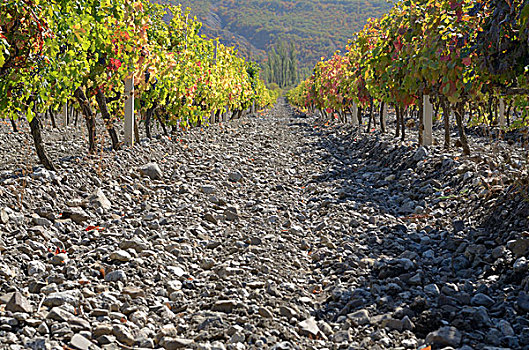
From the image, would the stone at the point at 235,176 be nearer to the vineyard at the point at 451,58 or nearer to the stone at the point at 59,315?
the vineyard at the point at 451,58

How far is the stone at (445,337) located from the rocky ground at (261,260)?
13 millimetres

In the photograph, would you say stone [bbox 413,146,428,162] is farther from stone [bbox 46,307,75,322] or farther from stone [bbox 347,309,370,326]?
stone [bbox 46,307,75,322]

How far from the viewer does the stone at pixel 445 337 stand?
296 centimetres

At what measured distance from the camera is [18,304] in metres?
3.13

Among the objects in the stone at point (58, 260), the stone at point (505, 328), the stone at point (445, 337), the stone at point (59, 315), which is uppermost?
the stone at point (58, 260)

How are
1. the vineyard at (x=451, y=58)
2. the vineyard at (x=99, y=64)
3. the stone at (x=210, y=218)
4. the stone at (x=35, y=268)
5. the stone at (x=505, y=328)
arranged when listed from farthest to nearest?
the stone at (x=210, y=218), the vineyard at (x=99, y=64), the vineyard at (x=451, y=58), the stone at (x=35, y=268), the stone at (x=505, y=328)

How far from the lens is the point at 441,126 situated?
759 inches

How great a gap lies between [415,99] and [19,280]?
9.35 metres

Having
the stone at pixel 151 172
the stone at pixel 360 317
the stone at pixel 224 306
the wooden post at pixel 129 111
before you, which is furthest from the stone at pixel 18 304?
the wooden post at pixel 129 111

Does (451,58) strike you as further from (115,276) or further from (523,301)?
(115,276)

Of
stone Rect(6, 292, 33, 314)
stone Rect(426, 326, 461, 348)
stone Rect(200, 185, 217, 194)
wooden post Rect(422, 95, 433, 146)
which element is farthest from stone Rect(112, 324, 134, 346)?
wooden post Rect(422, 95, 433, 146)

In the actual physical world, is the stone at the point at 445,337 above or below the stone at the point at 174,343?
below

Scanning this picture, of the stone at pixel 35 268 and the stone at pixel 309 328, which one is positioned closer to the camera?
the stone at pixel 309 328

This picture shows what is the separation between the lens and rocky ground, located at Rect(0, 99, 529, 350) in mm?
3160
